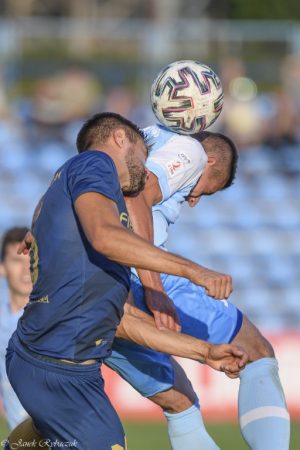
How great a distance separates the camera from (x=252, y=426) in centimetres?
438

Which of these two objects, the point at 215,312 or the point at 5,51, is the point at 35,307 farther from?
the point at 5,51

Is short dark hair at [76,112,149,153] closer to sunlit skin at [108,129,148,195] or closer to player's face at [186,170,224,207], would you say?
sunlit skin at [108,129,148,195]

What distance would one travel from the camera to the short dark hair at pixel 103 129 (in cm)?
394

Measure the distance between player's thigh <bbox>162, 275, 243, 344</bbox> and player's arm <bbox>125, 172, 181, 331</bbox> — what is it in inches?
14.8

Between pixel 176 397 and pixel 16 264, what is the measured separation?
6.60 ft

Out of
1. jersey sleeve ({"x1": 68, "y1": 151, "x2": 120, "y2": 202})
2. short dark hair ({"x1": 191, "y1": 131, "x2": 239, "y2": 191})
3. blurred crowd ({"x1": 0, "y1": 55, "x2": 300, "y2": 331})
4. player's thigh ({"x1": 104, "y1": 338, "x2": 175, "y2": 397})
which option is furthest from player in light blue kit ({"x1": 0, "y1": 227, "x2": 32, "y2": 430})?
blurred crowd ({"x1": 0, "y1": 55, "x2": 300, "y2": 331})

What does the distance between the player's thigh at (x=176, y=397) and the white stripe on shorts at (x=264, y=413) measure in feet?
1.80

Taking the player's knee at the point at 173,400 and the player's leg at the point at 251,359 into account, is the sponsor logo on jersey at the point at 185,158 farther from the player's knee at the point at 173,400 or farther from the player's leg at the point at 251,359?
the player's knee at the point at 173,400

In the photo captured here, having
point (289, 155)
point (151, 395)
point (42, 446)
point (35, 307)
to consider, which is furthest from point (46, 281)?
point (289, 155)

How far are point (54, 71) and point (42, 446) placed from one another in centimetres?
948

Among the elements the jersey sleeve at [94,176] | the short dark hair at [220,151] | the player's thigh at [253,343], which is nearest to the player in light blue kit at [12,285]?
the short dark hair at [220,151]

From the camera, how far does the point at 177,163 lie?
461cm

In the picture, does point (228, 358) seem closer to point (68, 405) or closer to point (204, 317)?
point (68, 405)

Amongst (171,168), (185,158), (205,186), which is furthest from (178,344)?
(205,186)
